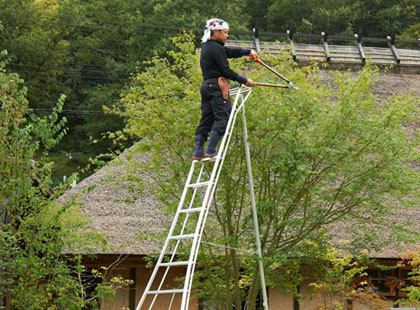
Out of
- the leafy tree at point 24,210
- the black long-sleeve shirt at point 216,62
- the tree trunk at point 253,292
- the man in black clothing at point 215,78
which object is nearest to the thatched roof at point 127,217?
the tree trunk at point 253,292

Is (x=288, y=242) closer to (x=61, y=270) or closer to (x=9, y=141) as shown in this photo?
(x=61, y=270)

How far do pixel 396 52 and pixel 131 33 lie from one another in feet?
49.3

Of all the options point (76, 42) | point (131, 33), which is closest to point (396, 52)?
point (131, 33)

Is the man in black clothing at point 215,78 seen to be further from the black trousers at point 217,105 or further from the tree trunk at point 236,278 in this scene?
the tree trunk at point 236,278

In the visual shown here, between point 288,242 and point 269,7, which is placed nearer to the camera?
point 288,242

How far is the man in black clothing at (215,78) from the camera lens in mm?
7438

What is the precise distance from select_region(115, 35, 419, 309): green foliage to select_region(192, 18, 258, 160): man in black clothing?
2619 millimetres

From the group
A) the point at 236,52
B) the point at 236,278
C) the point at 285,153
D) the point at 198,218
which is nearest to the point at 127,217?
the point at 236,278

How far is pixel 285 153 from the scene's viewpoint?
10.4 meters

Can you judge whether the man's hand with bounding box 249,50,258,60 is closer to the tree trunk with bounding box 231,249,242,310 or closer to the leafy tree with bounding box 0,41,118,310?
the leafy tree with bounding box 0,41,118,310

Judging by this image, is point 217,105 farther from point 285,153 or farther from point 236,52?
point 285,153

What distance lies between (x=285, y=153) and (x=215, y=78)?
120 inches

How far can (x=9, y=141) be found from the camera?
10.2 meters

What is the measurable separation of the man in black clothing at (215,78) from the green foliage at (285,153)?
8.59 feet
